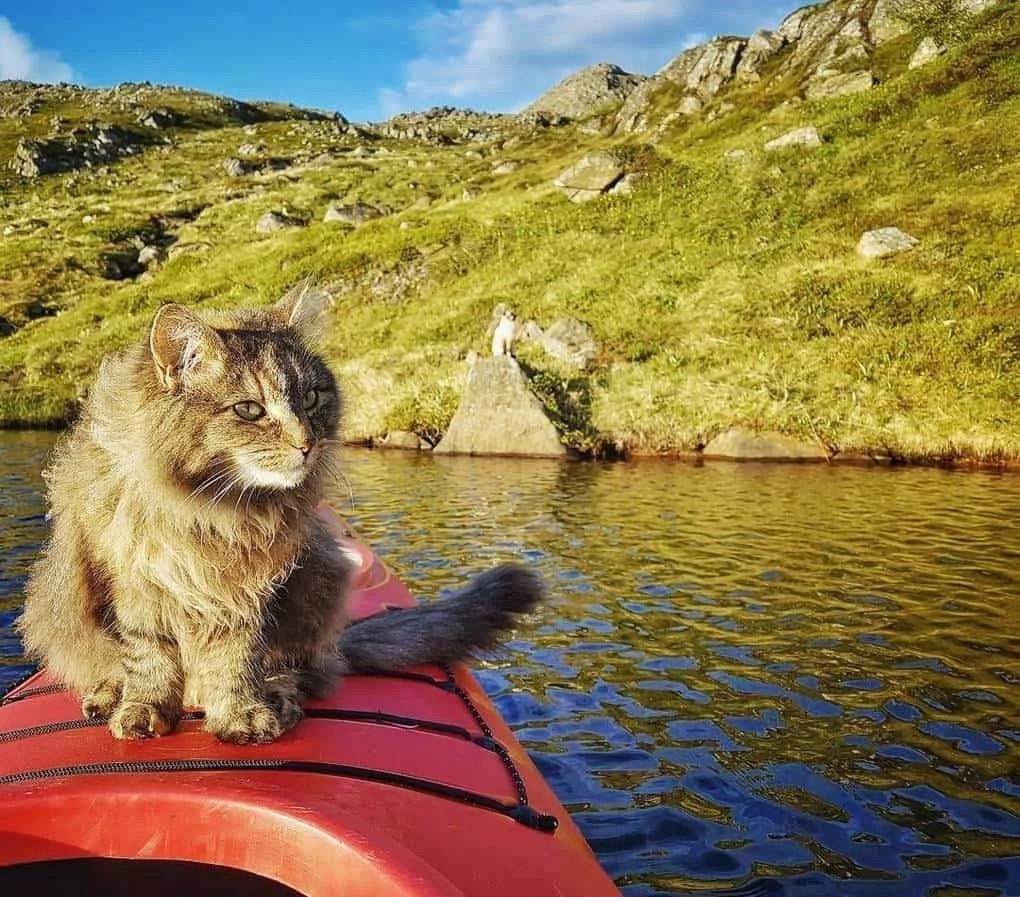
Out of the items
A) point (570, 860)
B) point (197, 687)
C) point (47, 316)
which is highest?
point (47, 316)

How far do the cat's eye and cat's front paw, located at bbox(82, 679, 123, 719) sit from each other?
1.55 m

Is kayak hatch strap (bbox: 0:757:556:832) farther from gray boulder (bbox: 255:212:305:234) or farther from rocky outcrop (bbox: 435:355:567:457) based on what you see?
gray boulder (bbox: 255:212:305:234)

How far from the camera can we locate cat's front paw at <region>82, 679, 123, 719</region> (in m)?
4.12

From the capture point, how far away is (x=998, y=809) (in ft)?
18.6

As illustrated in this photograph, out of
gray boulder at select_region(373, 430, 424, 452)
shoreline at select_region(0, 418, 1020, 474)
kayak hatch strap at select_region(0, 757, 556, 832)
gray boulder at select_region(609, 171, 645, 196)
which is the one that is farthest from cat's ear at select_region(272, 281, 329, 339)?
gray boulder at select_region(609, 171, 645, 196)

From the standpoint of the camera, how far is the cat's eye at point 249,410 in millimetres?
3727

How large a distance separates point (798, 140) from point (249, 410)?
36.1m

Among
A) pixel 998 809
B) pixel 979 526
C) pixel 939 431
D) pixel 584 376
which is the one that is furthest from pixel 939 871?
pixel 584 376

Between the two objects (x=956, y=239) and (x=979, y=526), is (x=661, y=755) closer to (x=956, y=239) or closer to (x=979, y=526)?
(x=979, y=526)

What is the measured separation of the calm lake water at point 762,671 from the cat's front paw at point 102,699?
118 inches

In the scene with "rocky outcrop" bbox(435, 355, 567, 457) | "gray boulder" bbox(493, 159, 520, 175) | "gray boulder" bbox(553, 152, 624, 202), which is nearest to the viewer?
"rocky outcrop" bbox(435, 355, 567, 457)

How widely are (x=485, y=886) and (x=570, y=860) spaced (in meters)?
0.63

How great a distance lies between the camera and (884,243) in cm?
2642

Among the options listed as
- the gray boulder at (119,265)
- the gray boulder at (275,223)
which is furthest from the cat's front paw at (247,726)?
the gray boulder at (119,265)
